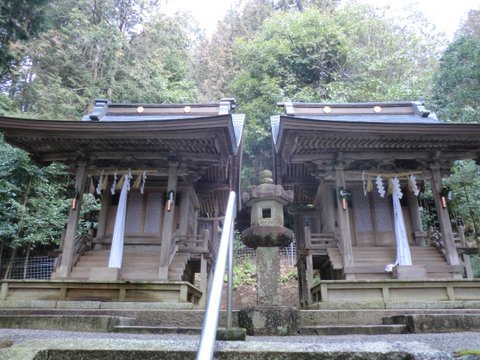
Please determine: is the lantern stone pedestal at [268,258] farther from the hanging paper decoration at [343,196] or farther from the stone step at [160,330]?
the hanging paper decoration at [343,196]

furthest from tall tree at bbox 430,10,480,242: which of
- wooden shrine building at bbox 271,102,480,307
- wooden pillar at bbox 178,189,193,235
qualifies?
wooden pillar at bbox 178,189,193,235

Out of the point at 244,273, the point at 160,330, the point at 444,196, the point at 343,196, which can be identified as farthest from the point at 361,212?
the point at 244,273

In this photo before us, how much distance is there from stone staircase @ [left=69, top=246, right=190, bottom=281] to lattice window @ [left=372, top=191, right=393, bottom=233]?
519cm

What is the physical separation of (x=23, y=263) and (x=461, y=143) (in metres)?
15.7

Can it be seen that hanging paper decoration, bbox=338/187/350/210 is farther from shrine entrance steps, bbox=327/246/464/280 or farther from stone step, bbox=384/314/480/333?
stone step, bbox=384/314/480/333

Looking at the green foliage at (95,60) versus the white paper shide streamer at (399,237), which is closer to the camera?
the white paper shide streamer at (399,237)

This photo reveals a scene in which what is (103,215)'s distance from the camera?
9.94 metres

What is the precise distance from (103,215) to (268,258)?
7.20m

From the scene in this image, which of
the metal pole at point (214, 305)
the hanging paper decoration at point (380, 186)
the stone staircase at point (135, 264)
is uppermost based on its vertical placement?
the hanging paper decoration at point (380, 186)

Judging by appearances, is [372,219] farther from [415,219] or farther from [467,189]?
[467,189]

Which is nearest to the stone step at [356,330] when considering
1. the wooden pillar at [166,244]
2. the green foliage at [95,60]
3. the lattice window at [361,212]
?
the wooden pillar at [166,244]

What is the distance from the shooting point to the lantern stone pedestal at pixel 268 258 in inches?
145

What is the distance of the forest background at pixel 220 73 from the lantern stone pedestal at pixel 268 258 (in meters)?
10.8

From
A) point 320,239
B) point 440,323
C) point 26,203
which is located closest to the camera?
point 440,323
